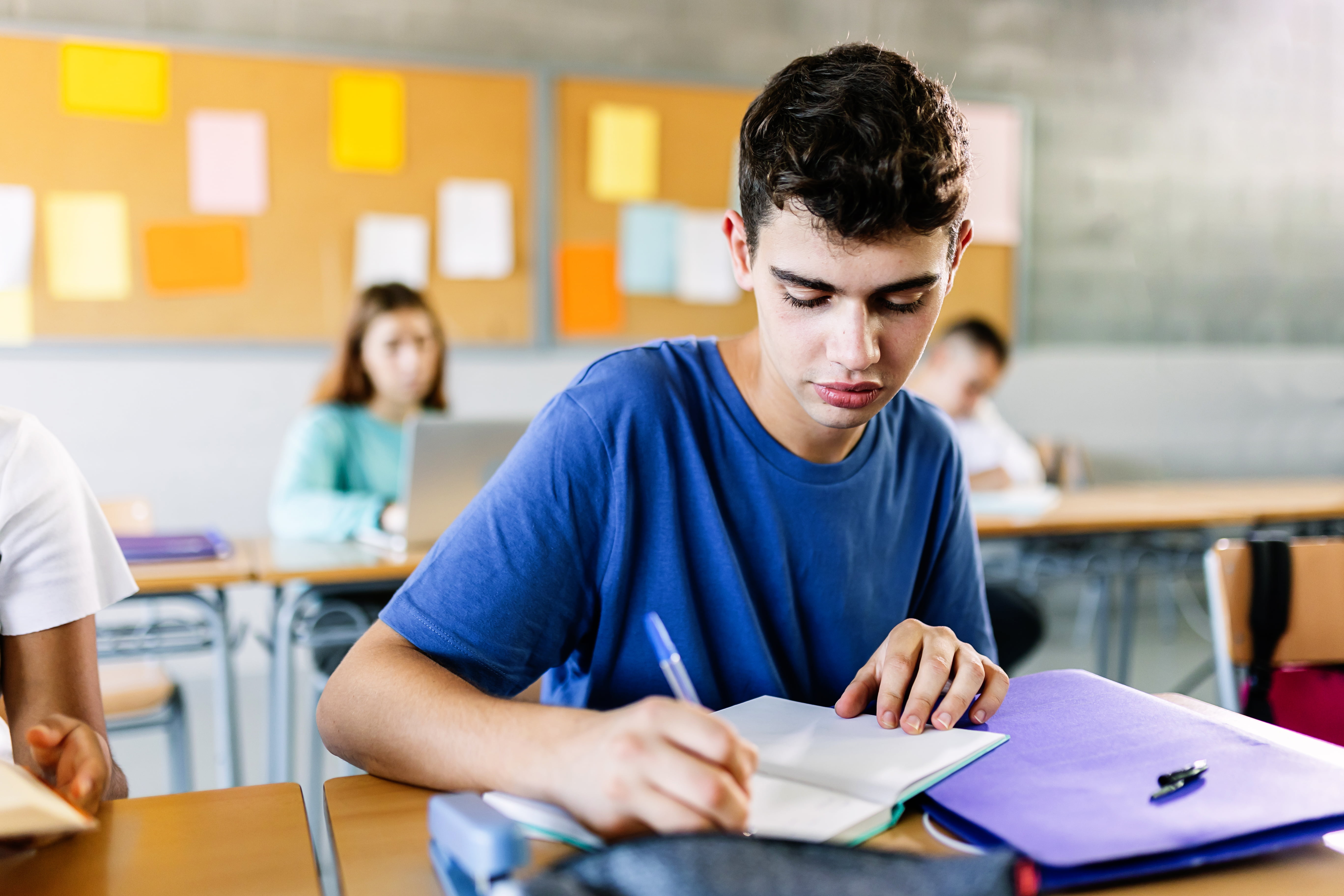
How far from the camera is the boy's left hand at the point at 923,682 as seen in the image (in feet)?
2.80

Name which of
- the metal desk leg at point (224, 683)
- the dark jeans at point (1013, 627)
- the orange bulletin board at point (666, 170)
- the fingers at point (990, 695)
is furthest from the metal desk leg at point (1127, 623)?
the fingers at point (990, 695)

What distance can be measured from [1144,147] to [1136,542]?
1952mm

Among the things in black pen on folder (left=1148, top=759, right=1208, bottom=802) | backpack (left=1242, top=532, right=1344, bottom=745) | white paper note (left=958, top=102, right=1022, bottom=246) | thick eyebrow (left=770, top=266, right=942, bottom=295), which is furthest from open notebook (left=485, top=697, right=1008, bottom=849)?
white paper note (left=958, top=102, right=1022, bottom=246)

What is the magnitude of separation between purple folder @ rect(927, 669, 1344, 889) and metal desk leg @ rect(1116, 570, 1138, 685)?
7.78 feet

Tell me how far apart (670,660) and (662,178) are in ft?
10.6

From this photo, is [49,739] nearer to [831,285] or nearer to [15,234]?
[831,285]

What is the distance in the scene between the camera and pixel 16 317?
3213 millimetres

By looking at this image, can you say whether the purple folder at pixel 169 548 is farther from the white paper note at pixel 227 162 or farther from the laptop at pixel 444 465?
the white paper note at pixel 227 162

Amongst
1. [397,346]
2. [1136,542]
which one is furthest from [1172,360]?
[397,346]

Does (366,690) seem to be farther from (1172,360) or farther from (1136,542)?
(1172,360)

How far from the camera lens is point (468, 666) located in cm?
92

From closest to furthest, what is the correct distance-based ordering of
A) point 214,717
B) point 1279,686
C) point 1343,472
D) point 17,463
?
point 17,463, point 1279,686, point 214,717, point 1343,472

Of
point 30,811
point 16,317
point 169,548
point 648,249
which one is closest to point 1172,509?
point 648,249

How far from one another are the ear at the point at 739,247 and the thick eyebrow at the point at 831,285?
0.07 meters
